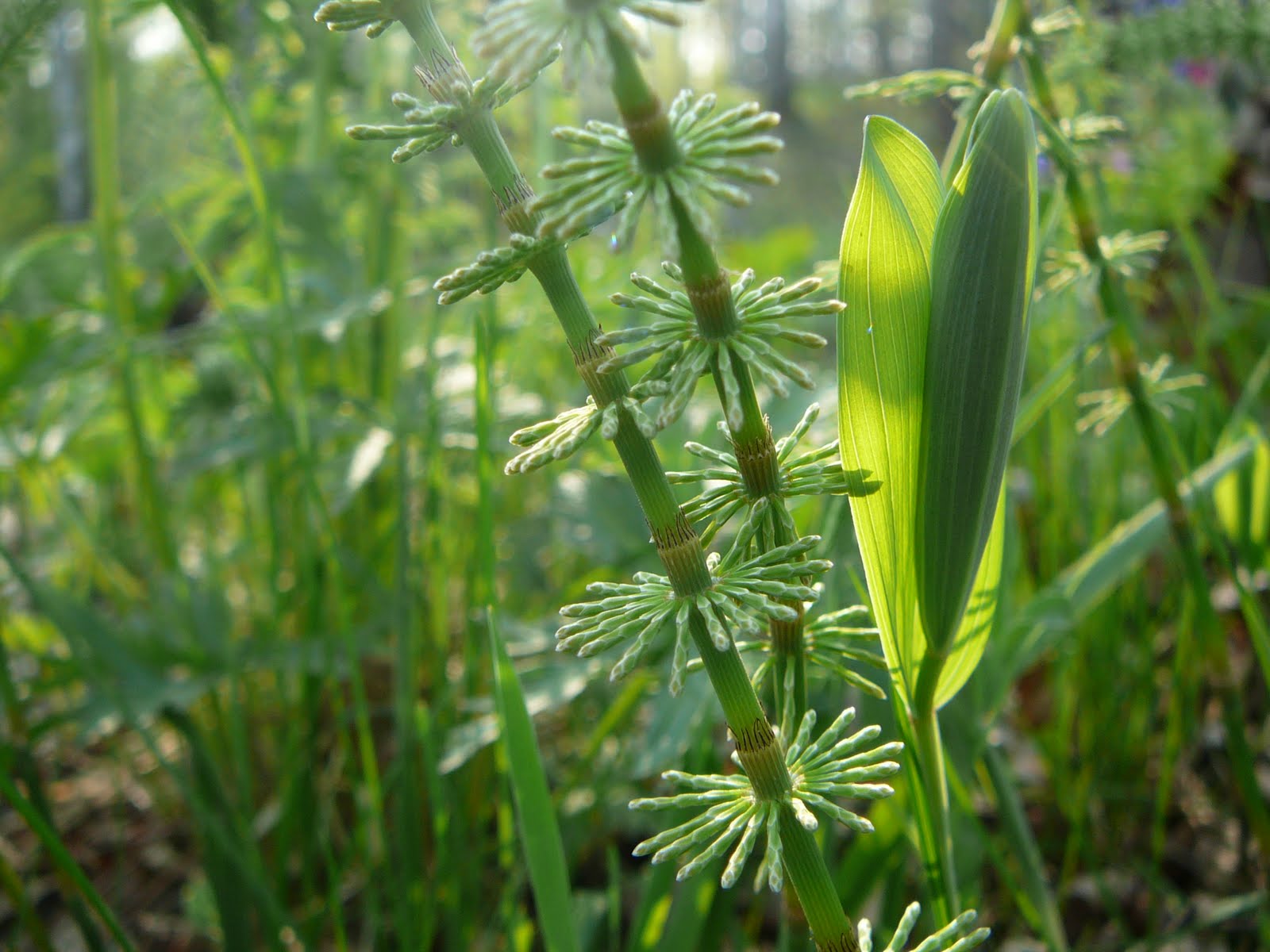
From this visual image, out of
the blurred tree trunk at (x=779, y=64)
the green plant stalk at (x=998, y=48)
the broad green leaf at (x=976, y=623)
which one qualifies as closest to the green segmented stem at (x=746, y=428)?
the broad green leaf at (x=976, y=623)

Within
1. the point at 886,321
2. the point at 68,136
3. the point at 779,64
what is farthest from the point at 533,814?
the point at 779,64

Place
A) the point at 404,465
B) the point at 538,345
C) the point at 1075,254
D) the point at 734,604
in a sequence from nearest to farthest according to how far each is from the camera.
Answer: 1. the point at 734,604
2. the point at 1075,254
3. the point at 404,465
4. the point at 538,345

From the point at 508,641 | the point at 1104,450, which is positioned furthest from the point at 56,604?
the point at 1104,450

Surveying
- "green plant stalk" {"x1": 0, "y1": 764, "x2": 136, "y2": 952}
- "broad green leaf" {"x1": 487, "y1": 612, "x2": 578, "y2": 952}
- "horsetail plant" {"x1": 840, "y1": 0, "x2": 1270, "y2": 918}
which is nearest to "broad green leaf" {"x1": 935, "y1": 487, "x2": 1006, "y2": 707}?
"horsetail plant" {"x1": 840, "y1": 0, "x2": 1270, "y2": 918}

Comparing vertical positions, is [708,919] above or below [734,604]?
below

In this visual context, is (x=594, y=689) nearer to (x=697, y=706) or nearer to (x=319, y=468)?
(x=697, y=706)

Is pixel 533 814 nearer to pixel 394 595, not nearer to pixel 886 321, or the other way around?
pixel 886 321
